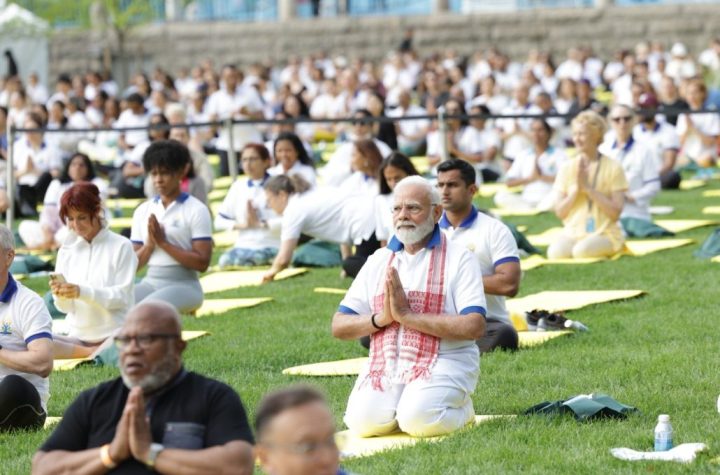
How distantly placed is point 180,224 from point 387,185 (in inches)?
75.4

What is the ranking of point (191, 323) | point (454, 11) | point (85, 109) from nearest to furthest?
point (191, 323) < point (85, 109) < point (454, 11)

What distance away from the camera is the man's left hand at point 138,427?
4812 millimetres

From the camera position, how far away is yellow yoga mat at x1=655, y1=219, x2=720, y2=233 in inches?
617

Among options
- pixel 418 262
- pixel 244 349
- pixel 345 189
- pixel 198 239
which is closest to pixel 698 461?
pixel 418 262

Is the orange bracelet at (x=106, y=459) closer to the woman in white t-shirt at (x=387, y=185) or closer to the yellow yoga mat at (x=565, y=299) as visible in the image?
the yellow yoga mat at (x=565, y=299)

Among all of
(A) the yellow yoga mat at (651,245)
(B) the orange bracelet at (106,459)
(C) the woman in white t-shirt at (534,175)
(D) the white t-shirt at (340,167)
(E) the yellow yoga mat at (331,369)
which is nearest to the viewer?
(B) the orange bracelet at (106,459)

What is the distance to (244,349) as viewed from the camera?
1020cm

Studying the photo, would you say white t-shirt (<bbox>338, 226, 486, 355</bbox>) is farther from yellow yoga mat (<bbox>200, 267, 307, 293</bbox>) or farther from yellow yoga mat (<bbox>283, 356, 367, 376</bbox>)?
yellow yoga mat (<bbox>200, 267, 307, 293</bbox>)

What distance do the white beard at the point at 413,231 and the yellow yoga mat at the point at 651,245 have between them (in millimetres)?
6890

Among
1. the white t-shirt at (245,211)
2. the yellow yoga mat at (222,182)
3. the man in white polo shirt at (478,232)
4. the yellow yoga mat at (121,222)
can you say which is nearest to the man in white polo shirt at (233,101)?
the yellow yoga mat at (222,182)

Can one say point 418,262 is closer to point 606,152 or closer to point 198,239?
point 198,239

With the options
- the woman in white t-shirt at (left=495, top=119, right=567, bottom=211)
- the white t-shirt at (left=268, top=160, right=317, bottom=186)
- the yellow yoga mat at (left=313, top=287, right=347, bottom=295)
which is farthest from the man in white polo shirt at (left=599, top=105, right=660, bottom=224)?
the yellow yoga mat at (left=313, top=287, right=347, bottom=295)

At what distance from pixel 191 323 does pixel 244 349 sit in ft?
4.09

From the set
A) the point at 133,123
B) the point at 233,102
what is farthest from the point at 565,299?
the point at 233,102
